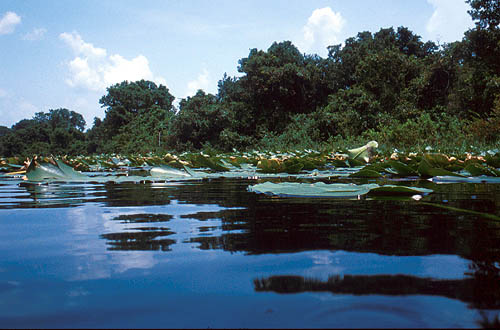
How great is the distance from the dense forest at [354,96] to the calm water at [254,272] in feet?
32.1

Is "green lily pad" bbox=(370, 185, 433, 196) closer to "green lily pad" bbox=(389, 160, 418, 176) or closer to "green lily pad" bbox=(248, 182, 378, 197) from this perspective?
"green lily pad" bbox=(248, 182, 378, 197)

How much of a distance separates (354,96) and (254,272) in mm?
17040

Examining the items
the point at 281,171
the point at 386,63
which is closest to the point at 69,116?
the point at 386,63

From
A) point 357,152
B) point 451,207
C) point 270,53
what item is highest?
point 270,53

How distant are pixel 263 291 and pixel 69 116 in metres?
71.1

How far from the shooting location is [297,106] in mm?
20125

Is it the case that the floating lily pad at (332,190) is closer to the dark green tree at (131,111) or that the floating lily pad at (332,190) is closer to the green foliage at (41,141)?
the dark green tree at (131,111)

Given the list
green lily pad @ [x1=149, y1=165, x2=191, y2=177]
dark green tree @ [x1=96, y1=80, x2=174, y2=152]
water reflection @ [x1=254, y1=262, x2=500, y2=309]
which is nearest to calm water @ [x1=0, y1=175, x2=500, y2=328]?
water reflection @ [x1=254, y1=262, x2=500, y2=309]

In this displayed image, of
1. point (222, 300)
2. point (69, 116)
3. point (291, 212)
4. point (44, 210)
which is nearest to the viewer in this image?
Answer: point (222, 300)

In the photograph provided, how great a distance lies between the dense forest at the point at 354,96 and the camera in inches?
517

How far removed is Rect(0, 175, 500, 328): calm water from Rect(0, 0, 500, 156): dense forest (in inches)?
385

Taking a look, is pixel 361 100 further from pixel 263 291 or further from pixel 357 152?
pixel 263 291

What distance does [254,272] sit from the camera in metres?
0.44

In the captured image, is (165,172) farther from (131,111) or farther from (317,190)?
(131,111)
